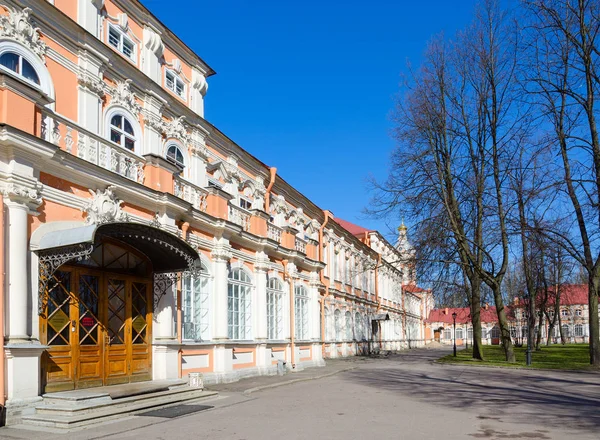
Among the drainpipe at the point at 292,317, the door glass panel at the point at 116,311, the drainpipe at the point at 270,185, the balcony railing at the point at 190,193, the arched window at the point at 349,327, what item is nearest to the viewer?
the door glass panel at the point at 116,311

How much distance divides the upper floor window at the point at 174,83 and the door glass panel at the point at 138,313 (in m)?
6.57

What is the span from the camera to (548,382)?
60.6 ft

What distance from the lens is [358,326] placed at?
40438 millimetres

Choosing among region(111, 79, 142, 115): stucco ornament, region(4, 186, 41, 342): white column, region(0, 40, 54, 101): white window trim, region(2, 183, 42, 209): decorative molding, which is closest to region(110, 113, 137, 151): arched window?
region(111, 79, 142, 115): stucco ornament

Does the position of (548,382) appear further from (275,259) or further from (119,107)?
(119,107)

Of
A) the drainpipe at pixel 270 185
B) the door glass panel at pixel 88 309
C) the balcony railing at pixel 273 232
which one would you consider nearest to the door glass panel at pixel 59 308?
the door glass panel at pixel 88 309

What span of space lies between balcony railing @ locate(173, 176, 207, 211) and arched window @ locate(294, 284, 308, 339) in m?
7.84

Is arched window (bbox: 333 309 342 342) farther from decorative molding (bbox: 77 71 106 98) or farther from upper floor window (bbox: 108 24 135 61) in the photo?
decorative molding (bbox: 77 71 106 98)

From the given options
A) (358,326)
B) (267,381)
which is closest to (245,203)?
(267,381)

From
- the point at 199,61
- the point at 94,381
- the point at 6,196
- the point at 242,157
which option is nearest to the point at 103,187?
the point at 6,196

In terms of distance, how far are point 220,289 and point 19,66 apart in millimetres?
8210

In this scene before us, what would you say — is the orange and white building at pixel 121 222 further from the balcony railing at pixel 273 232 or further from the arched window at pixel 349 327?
the arched window at pixel 349 327

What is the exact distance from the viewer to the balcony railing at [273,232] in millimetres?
21911

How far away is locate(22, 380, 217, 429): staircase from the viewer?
9750 mm
